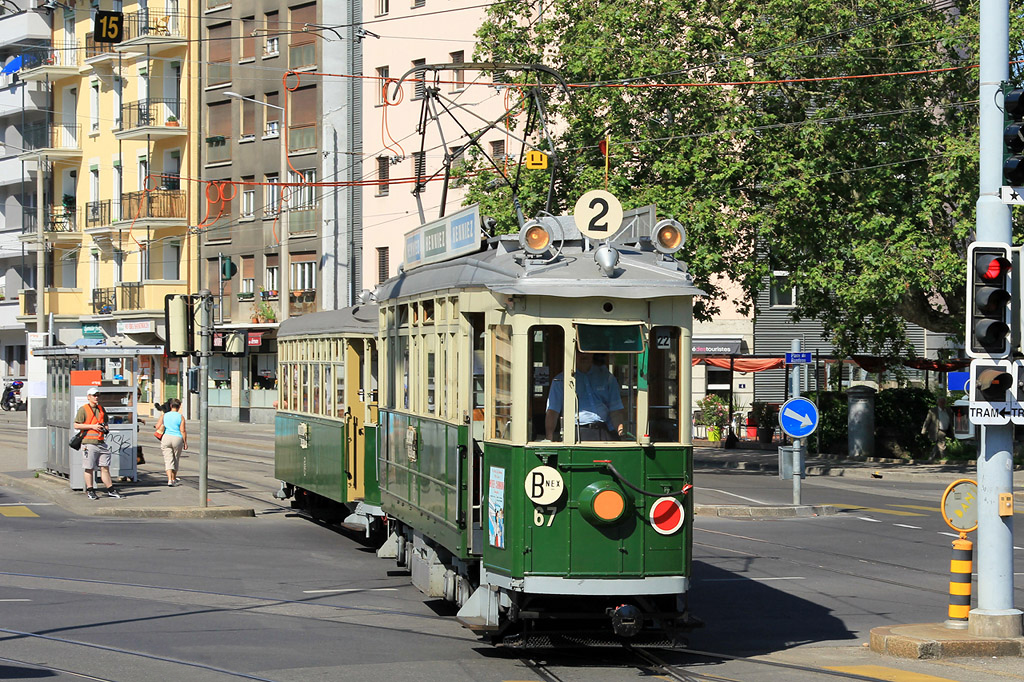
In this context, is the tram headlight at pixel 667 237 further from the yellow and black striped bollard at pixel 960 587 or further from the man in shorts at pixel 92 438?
the man in shorts at pixel 92 438

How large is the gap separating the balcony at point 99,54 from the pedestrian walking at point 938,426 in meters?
38.3

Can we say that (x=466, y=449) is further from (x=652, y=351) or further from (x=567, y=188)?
(x=567, y=188)

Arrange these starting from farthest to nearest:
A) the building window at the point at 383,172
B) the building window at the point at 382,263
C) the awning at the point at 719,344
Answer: the building window at the point at 382,263 < the building window at the point at 383,172 < the awning at the point at 719,344

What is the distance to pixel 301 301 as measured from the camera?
186ft

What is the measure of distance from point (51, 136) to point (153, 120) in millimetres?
9542

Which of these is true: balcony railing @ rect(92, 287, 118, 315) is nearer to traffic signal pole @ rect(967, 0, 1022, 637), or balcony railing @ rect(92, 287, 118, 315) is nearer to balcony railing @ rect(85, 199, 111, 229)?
balcony railing @ rect(85, 199, 111, 229)

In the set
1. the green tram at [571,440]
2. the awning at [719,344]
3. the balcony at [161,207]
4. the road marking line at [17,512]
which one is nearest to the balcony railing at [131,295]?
the balcony at [161,207]

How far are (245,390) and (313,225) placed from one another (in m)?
7.61

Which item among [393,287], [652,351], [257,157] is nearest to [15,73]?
[257,157]

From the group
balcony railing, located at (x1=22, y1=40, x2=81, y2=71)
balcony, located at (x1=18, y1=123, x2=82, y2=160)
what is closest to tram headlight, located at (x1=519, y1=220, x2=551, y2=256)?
balcony, located at (x1=18, y1=123, x2=82, y2=160)

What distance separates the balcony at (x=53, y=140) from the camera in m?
65.8

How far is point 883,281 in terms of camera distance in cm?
3116

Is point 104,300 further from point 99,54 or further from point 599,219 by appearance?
point 599,219

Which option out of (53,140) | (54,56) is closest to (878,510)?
(53,140)
